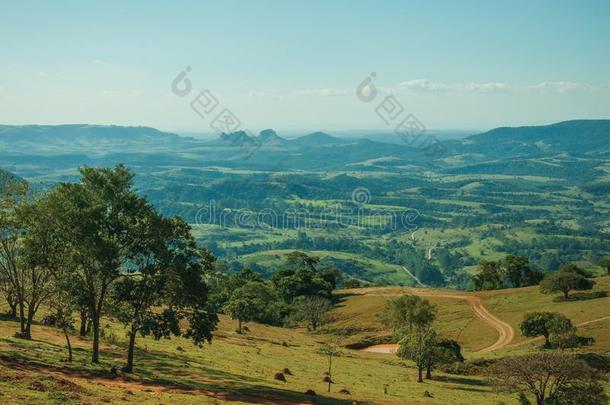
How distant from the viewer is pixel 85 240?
3956 centimetres

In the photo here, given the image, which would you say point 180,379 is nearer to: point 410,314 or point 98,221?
point 98,221

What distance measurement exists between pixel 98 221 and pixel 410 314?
48.7 metres

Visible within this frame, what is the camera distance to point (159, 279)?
136ft

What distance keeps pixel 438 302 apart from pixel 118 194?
9043 centimetres

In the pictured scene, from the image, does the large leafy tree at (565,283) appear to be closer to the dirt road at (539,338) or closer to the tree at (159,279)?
the dirt road at (539,338)

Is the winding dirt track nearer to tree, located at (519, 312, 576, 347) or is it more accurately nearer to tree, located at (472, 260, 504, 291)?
tree, located at (519, 312, 576, 347)

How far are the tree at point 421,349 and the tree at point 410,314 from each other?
→ 5.64 metres

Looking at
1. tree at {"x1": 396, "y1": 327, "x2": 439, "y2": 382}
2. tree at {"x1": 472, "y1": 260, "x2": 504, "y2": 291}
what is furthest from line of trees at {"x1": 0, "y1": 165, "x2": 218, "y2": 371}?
tree at {"x1": 472, "y1": 260, "x2": 504, "y2": 291}

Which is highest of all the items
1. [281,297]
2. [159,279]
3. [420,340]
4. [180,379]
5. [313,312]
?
[159,279]

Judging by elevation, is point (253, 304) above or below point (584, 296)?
below

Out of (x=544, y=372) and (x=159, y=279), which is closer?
(x=159, y=279)

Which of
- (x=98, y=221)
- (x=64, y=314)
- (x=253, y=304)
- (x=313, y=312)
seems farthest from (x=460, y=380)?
(x=313, y=312)

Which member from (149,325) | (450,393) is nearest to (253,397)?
(149,325)

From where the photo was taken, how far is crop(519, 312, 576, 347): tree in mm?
75081
